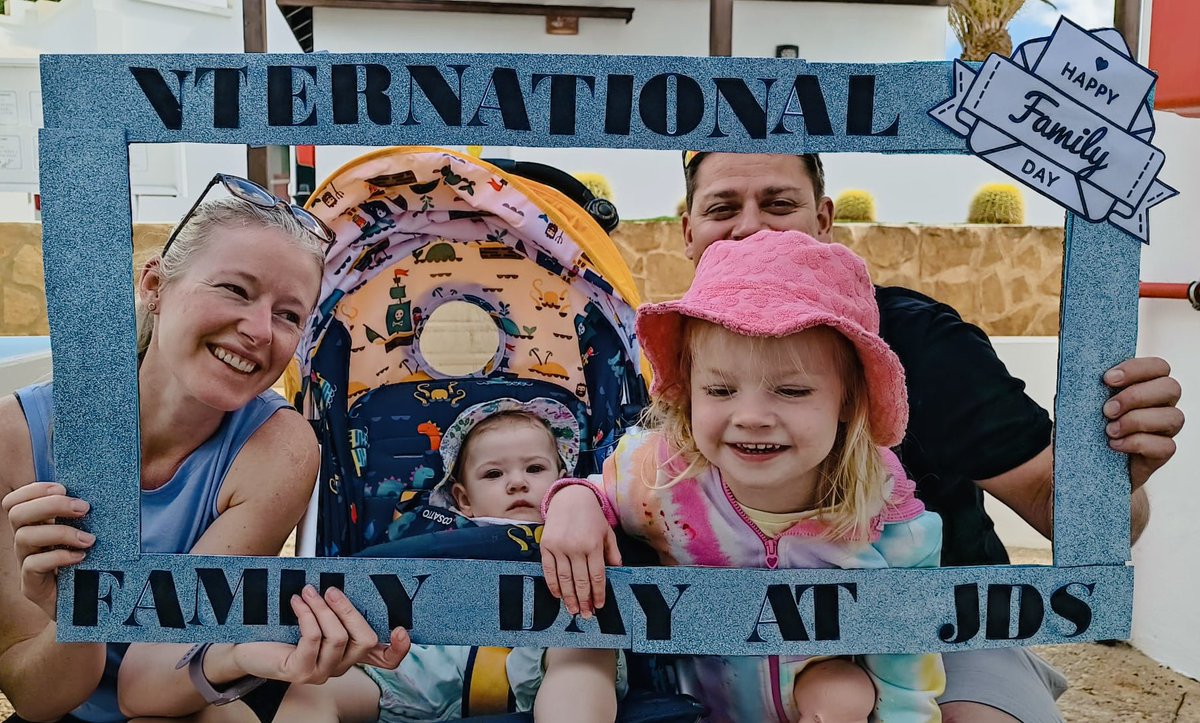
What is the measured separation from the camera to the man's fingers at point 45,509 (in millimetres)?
1053

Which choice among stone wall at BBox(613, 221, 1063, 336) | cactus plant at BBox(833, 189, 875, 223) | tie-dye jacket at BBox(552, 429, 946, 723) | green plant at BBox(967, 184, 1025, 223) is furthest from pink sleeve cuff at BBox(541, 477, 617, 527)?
green plant at BBox(967, 184, 1025, 223)

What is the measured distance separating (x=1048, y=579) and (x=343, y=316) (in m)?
1.55

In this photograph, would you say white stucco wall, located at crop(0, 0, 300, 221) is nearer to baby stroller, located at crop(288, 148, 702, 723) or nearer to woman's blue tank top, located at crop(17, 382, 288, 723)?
baby stroller, located at crop(288, 148, 702, 723)

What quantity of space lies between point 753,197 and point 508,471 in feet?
2.91

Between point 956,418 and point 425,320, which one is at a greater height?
point 425,320

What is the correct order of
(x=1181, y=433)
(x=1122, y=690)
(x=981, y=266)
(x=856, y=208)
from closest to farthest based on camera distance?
(x=1181, y=433), (x=1122, y=690), (x=981, y=266), (x=856, y=208)

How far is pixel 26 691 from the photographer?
4.16 ft

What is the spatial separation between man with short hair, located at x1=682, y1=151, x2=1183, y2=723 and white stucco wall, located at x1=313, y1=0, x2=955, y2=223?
15.5 ft

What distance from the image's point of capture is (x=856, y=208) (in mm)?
6762

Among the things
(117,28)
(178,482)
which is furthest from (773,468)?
(117,28)

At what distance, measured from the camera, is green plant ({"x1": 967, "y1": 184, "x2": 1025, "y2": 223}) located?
662 centimetres

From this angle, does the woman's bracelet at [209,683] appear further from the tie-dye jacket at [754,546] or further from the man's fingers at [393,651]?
the tie-dye jacket at [754,546]

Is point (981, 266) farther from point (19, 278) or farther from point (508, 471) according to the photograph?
point (19, 278)

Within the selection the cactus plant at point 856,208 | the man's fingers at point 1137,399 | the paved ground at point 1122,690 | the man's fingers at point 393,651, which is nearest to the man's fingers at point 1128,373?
the man's fingers at point 1137,399
